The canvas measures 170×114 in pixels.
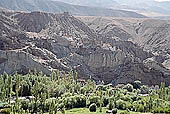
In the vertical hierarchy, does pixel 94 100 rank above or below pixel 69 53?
below

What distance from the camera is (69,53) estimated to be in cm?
10175

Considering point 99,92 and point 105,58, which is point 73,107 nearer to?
point 99,92

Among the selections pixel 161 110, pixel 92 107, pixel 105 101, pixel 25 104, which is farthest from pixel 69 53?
pixel 161 110

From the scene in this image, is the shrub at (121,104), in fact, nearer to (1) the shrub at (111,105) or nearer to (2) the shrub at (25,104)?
(1) the shrub at (111,105)

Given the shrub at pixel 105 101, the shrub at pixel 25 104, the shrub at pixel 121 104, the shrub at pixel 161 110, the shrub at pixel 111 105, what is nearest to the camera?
the shrub at pixel 161 110

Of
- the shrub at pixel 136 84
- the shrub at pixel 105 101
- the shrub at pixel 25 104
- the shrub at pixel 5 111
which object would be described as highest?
the shrub at pixel 5 111

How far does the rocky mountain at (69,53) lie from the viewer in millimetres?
86938

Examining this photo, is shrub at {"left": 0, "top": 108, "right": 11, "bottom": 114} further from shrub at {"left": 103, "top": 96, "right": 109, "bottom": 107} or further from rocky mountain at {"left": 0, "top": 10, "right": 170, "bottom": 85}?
rocky mountain at {"left": 0, "top": 10, "right": 170, "bottom": 85}

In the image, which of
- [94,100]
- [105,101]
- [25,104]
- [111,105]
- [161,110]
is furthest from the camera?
[105,101]

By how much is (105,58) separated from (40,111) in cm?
4613

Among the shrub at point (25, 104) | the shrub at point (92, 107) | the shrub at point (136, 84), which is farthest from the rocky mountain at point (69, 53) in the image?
the shrub at point (92, 107)

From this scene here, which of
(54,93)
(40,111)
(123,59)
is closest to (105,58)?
(123,59)

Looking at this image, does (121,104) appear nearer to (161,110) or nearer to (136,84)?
(161,110)

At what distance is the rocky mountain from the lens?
8694 cm
